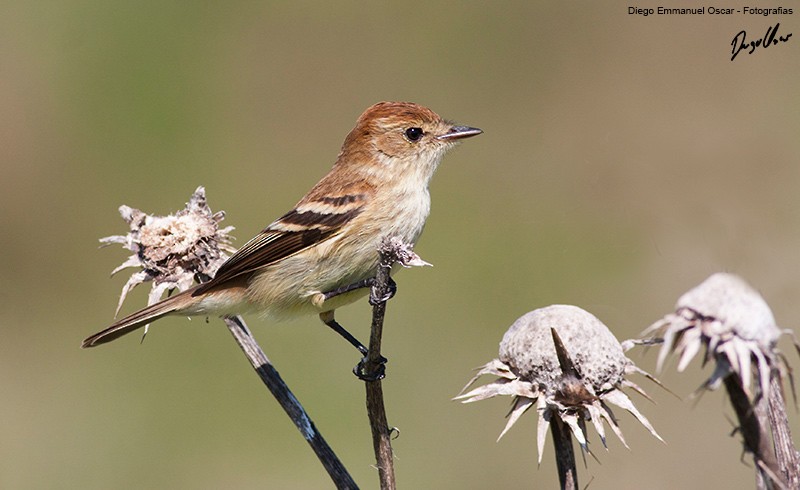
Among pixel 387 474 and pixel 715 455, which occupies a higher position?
pixel 387 474

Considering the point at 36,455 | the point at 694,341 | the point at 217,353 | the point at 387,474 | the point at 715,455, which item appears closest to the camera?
the point at 694,341

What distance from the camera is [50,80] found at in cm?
1043

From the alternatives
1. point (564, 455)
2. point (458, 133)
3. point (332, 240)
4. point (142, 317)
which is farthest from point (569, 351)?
point (458, 133)

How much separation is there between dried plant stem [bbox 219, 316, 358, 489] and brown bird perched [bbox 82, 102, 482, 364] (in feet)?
2.54

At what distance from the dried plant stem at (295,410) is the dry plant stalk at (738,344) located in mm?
1459

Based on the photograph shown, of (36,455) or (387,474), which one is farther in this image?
(36,455)

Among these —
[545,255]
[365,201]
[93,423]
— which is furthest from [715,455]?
[93,423]

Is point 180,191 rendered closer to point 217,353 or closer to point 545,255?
point 217,353

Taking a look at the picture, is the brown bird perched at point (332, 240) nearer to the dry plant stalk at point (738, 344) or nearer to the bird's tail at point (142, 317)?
the bird's tail at point (142, 317)

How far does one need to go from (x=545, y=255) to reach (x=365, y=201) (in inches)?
179

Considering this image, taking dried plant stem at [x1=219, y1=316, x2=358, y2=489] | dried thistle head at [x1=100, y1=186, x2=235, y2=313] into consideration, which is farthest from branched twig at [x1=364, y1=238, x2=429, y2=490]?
dried thistle head at [x1=100, y1=186, x2=235, y2=313]

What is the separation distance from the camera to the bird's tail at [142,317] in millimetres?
4863
